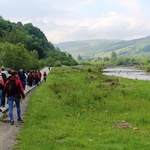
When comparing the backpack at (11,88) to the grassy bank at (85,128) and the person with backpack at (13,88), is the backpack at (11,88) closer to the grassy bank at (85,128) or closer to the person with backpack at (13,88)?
the person with backpack at (13,88)

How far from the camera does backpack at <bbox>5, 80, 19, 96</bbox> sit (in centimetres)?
1362

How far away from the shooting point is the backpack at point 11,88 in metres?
13.6

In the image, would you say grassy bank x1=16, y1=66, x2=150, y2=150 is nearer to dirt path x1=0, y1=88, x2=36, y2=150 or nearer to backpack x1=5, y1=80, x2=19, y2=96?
dirt path x1=0, y1=88, x2=36, y2=150

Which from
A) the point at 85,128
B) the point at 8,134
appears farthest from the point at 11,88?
the point at 85,128

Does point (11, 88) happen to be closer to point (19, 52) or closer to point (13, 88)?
point (13, 88)

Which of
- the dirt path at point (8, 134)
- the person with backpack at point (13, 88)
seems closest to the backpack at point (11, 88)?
the person with backpack at point (13, 88)

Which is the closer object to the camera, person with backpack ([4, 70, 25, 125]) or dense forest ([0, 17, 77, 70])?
person with backpack ([4, 70, 25, 125])

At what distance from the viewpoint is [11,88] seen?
539 inches

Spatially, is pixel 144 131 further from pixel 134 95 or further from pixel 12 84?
pixel 134 95

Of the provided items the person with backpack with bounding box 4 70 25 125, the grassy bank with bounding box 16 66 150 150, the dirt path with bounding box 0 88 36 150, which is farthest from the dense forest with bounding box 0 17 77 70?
the dirt path with bounding box 0 88 36 150

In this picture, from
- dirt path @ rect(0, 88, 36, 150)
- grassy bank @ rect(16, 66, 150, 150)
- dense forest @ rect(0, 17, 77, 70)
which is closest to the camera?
grassy bank @ rect(16, 66, 150, 150)

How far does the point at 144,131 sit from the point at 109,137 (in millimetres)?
2074

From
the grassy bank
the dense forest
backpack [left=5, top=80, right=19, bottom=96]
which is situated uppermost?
the dense forest

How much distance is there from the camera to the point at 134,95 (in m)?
29.7
